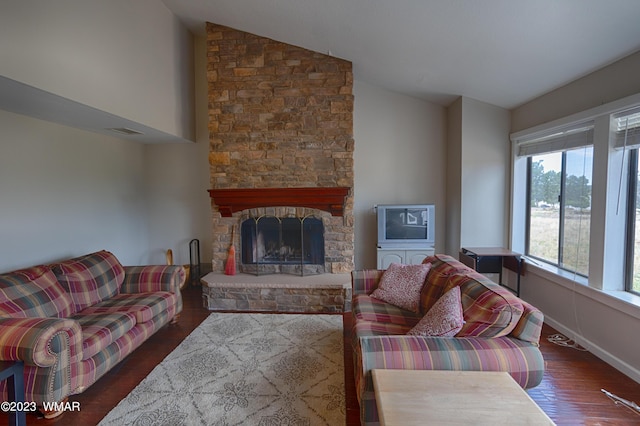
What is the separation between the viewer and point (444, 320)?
181cm

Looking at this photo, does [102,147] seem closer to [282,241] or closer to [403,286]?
[282,241]

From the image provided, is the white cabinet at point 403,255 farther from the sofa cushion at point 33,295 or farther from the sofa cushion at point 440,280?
the sofa cushion at point 33,295

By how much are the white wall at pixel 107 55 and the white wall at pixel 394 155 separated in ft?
8.21

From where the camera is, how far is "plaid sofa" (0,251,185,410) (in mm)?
1894

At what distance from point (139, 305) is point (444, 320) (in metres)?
2.54

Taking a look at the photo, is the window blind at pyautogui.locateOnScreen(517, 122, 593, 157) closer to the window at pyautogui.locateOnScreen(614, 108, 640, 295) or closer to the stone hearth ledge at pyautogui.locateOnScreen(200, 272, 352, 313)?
the window at pyautogui.locateOnScreen(614, 108, 640, 295)

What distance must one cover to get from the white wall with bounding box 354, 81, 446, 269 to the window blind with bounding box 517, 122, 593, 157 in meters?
1.16

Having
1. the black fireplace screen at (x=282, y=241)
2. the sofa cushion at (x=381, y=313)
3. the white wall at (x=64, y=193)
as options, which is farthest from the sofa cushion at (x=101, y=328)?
the sofa cushion at (x=381, y=313)

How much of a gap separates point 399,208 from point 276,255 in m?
1.77

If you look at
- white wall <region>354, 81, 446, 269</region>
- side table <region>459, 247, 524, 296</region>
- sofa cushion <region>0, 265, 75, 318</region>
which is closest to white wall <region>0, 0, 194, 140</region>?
sofa cushion <region>0, 265, 75, 318</region>

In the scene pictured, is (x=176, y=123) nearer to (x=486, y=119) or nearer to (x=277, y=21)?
(x=277, y=21)

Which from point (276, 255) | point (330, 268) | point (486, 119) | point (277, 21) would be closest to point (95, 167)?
point (276, 255)

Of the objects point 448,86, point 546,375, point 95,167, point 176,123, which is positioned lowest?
point 546,375

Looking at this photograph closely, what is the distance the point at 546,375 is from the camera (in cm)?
241
